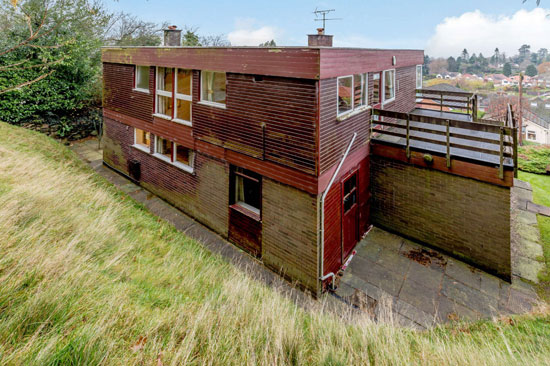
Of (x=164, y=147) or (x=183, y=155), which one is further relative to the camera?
(x=164, y=147)

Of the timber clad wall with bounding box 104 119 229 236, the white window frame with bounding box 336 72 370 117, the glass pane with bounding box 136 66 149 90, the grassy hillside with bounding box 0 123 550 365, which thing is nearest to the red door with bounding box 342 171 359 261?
the white window frame with bounding box 336 72 370 117

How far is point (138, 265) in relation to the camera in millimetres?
5387

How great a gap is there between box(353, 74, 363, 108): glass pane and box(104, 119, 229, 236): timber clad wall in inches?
163

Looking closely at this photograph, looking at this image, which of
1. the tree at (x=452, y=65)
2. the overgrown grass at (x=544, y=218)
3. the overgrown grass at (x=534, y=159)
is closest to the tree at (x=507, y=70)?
the tree at (x=452, y=65)

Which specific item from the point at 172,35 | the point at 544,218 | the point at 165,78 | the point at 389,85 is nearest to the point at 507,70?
the point at 544,218

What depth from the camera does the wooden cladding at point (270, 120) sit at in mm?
6555

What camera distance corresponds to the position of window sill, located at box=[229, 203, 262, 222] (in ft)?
27.2

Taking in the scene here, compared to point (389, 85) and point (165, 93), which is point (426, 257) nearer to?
point (389, 85)

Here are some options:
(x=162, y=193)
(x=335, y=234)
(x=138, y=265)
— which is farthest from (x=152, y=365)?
(x=162, y=193)

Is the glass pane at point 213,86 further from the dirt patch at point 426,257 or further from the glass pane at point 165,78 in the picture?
the dirt patch at point 426,257

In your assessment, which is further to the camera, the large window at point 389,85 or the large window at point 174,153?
the large window at point 389,85

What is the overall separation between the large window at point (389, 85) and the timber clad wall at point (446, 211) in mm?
2797

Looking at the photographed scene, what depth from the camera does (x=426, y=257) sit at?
8.49 m

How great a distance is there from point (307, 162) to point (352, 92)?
8.89 ft
